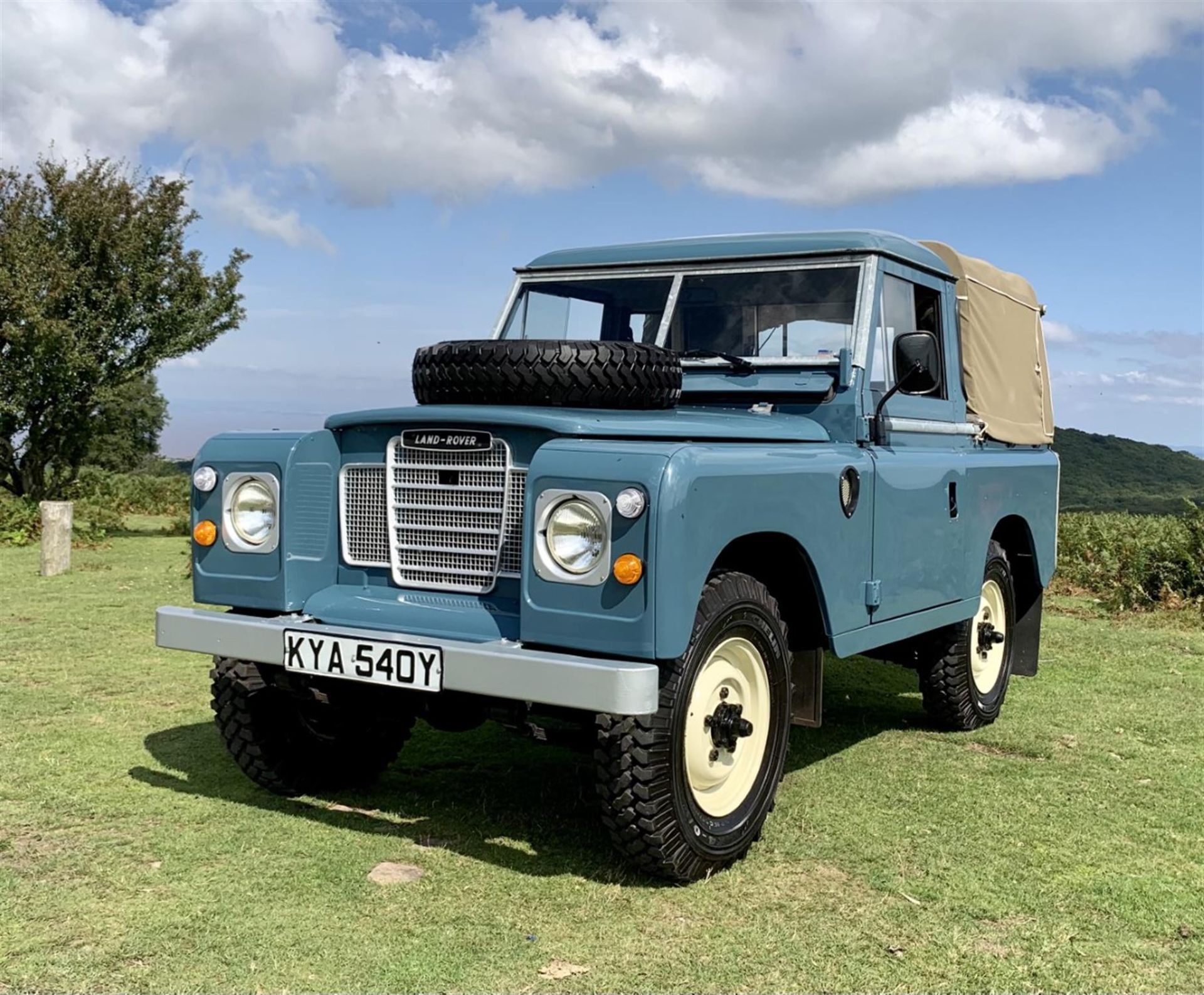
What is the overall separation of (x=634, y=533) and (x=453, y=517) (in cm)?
93

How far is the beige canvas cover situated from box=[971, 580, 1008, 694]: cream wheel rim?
2.93 ft

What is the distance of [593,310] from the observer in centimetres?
597

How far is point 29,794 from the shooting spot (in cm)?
483

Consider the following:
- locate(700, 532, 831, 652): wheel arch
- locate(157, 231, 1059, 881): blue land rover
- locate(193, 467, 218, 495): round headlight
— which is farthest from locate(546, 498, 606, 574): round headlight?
locate(193, 467, 218, 495): round headlight

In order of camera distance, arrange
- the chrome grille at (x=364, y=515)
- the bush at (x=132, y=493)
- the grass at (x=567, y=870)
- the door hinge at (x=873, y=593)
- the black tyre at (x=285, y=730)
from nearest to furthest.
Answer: the grass at (x=567, y=870), the chrome grille at (x=364, y=515), the black tyre at (x=285, y=730), the door hinge at (x=873, y=593), the bush at (x=132, y=493)

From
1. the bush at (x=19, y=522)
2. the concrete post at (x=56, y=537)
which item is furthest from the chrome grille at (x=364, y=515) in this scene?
the bush at (x=19, y=522)

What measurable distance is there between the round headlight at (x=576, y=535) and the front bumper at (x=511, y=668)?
29 centimetres

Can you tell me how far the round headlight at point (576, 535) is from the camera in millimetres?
3680

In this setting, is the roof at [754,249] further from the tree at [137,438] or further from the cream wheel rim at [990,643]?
the tree at [137,438]

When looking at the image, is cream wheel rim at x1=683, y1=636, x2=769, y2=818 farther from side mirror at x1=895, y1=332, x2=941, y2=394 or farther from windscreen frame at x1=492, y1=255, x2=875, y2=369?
windscreen frame at x1=492, y1=255, x2=875, y2=369

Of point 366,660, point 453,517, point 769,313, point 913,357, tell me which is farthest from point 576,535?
point 769,313

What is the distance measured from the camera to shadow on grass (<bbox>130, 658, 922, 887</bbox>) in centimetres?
431

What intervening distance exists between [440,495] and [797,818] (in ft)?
6.25

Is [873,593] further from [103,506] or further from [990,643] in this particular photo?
[103,506]
